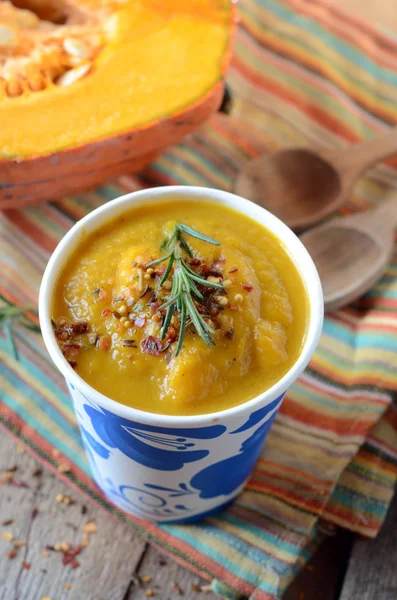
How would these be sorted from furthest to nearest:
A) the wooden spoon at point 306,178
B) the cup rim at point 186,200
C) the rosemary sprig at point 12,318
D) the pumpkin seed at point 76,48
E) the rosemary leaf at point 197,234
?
the wooden spoon at point 306,178 → the pumpkin seed at point 76,48 → the rosemary sprig at point 12,318 → the rosemary leaf at point 197,234 → the cup rim at point 186,200

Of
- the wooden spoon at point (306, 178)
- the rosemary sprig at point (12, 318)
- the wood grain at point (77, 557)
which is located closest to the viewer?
the wood grain at point (77, 557)

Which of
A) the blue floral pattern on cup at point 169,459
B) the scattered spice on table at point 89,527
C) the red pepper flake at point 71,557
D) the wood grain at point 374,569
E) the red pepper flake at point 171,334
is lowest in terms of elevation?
the red pepper flake at point 71,557

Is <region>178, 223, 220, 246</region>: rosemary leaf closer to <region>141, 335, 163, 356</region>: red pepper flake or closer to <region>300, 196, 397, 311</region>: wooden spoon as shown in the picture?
<region>141, 335, 163, 356</region>: red pepper flake

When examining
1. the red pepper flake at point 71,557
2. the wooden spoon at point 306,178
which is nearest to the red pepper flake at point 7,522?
the red pepper flake at point 71,557

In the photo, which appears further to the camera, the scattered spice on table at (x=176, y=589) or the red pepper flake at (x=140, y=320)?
the scattered spice on table at (x=176, y=589)

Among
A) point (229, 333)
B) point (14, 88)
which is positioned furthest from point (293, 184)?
point (229, 333)

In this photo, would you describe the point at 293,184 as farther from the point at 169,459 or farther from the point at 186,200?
the point at 169,459

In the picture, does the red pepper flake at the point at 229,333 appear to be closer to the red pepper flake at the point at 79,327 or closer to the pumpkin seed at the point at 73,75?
the red pepper flake at the point at 79,327
